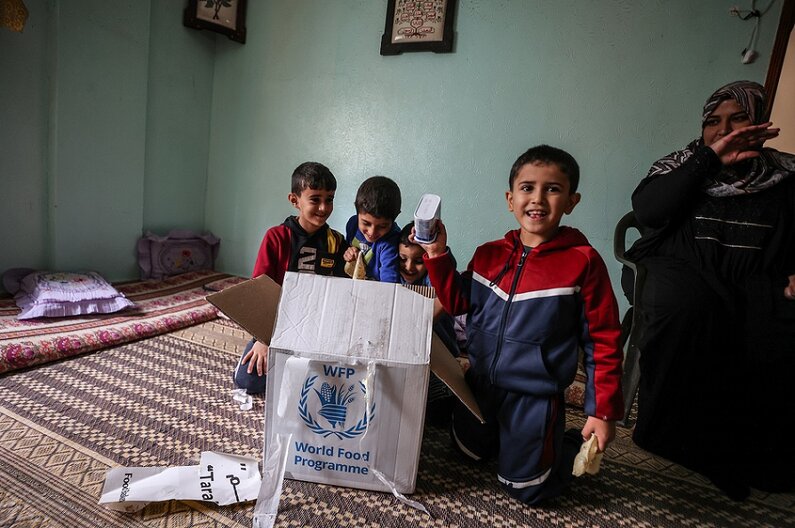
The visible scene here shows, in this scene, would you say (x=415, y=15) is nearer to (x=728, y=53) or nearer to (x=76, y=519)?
(x=728, y=53)

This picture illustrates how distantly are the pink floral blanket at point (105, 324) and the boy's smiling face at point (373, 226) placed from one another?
3.62ft

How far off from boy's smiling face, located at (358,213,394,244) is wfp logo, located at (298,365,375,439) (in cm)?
75

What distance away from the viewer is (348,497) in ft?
3.30

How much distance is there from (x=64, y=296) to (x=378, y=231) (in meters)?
1.56

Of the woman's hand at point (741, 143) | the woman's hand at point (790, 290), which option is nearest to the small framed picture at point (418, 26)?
the woman's hand at point (741, 143)

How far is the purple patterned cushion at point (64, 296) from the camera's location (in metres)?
1.98

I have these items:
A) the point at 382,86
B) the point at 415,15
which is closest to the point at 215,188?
the point at 382,86

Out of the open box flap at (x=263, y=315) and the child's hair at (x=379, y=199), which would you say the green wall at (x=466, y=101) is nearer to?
the child's hair at (x=379, y=199)

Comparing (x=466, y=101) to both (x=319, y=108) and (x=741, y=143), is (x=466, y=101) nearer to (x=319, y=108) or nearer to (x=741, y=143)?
(x=319, y=108)

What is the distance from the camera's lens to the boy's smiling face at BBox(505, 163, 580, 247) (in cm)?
106

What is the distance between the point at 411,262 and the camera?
1537 millimetres

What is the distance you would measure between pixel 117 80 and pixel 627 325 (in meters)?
2.88

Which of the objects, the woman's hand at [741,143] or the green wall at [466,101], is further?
the green wall at [466,101]

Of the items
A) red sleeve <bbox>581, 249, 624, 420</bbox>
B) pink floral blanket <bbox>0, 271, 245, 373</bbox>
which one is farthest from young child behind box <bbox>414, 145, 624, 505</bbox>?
pink floral blanket <bbox>0, 271, 245, 373</bbox>
